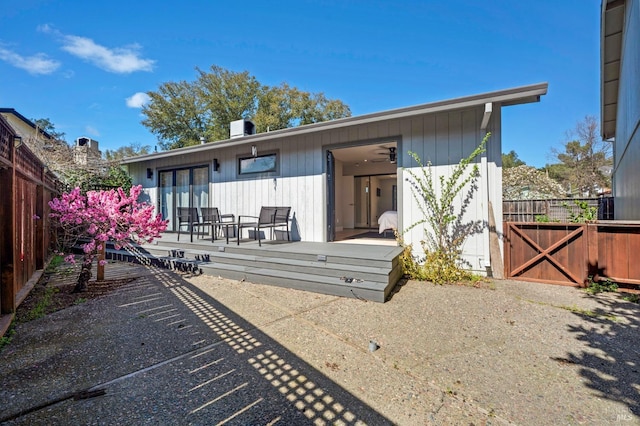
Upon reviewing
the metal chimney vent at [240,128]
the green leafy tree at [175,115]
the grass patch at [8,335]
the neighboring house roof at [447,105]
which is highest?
the green leafy tree at [175,115]

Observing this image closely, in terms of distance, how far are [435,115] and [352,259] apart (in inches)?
122

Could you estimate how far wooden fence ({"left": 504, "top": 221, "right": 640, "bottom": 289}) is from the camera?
4230mm

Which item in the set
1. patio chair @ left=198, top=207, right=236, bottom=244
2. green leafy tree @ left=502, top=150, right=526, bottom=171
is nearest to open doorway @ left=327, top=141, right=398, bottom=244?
patio chair @ left=198, top=207, right=236, bottom=244

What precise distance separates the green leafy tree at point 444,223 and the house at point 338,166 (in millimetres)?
137

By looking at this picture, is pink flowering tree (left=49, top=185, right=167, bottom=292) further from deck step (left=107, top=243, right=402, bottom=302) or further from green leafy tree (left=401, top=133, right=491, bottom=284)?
green leafy tree (left=401, top=133, right=491, bottom=284)

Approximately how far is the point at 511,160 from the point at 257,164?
3674cm

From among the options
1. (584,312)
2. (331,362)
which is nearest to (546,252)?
(584,312)

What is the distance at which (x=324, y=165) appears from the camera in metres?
6.48

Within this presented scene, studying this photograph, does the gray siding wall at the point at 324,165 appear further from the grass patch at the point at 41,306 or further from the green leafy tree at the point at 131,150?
the green leafy tree at the point at 131,150

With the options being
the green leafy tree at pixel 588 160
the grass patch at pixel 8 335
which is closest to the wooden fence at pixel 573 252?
the grass patch at pixel 8 335

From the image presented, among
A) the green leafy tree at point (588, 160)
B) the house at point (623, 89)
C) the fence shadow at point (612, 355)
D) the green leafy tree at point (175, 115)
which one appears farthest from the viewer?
the green leafy tree at point (588, 160)

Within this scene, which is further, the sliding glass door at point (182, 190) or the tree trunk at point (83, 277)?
the sliding glass door at point (182, 190)

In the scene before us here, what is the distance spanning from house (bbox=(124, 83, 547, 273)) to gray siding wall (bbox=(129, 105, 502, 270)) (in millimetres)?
17

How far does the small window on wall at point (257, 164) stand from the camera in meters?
7.25
